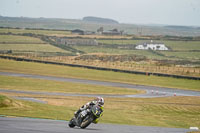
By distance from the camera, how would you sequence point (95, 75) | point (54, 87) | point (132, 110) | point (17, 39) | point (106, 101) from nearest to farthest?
1. point (132, 110)
2. point (106, 101)
3. point (54, 87)
4. point (95, 75)
5. point (17, 39)

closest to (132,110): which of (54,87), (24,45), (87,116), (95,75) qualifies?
(54,87)

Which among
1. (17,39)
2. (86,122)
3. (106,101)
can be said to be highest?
(86,122)

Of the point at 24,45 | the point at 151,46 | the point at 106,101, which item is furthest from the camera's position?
the point at 151,46

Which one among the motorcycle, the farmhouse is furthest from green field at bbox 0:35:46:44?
the motorcycle

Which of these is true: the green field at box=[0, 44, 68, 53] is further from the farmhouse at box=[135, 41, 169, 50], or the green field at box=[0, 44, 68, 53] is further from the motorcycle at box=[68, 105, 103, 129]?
the motorcycle at box=[68, 105, 103, 129]

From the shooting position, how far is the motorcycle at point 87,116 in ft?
59.1

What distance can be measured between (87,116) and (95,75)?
177 ft

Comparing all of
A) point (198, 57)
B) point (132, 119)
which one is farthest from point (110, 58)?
point (132, 119)

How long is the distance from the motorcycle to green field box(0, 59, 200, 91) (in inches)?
1896

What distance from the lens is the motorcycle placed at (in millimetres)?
18000

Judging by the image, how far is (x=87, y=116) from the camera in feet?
60.1

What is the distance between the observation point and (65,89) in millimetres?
52844

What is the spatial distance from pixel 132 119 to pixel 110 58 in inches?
3330

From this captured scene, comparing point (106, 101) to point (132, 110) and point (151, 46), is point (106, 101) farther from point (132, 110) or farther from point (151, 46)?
point (151, 46)
